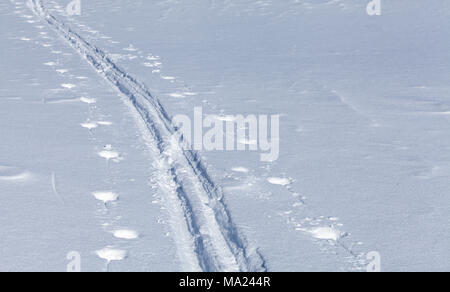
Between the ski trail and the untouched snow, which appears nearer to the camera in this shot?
the ski trail

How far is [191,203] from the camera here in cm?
416

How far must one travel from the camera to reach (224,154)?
5.11 m

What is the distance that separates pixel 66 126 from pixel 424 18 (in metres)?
7.15

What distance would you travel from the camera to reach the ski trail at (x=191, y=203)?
3488mm

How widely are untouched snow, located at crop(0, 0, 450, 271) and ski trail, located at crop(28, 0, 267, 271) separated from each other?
0.5 inches

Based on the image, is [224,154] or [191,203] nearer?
[191,203]

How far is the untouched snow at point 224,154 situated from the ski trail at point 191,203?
0.04ft

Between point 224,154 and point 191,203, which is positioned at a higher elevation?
point 224,154

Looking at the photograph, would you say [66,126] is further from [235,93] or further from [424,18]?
[424,18]

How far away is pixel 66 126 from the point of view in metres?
5.70

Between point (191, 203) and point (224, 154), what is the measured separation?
102 cm

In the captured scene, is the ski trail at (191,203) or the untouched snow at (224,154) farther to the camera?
the untouched snow at (224,154)

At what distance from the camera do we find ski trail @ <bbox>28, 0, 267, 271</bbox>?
11.4 feet

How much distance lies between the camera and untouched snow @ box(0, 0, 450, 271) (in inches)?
142
